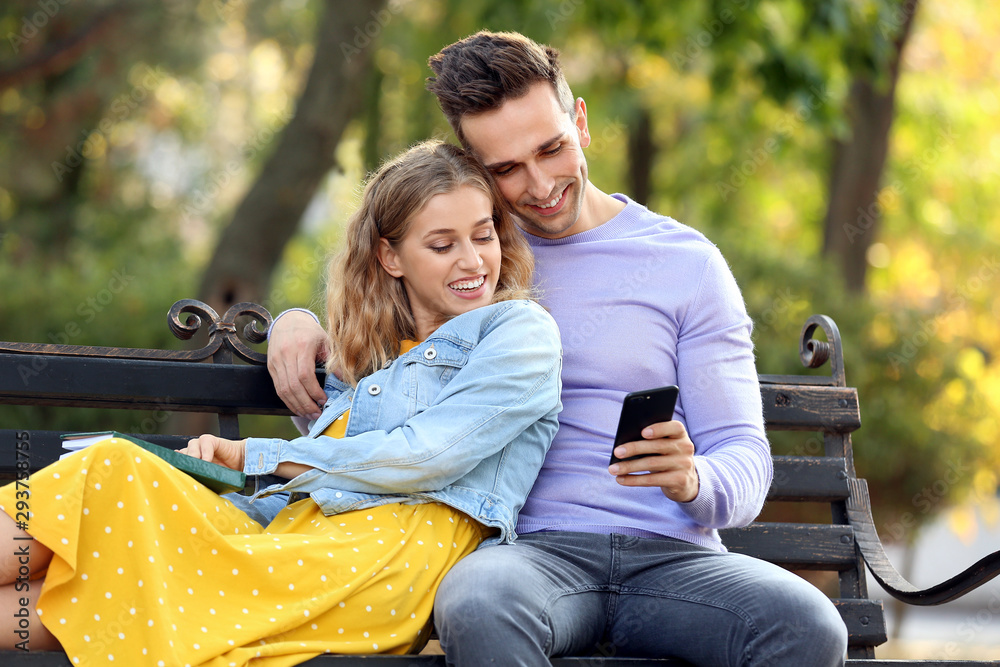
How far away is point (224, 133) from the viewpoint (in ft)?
49.1

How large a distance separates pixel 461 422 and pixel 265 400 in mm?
841

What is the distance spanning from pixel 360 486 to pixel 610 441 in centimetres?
64

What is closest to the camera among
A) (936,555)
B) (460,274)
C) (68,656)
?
(68,656)

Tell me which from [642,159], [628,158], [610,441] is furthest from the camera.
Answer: [628,158]

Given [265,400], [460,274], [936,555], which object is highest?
[460,274]

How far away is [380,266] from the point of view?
273 centimetres

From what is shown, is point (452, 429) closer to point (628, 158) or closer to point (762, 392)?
point (762, 392)

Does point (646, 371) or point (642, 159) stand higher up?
point (646, 371)

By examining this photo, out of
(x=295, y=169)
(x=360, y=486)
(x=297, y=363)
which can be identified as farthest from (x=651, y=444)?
(x=295, y=169)

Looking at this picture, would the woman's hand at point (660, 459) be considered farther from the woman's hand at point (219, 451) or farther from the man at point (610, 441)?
the woman's hand at point (219, 451)

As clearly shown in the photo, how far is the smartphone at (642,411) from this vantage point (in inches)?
79.4

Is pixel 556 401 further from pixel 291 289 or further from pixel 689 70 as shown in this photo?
pixel 689 70

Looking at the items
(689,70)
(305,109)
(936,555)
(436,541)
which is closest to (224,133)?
(689,70)

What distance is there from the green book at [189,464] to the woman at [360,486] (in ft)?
0.14
